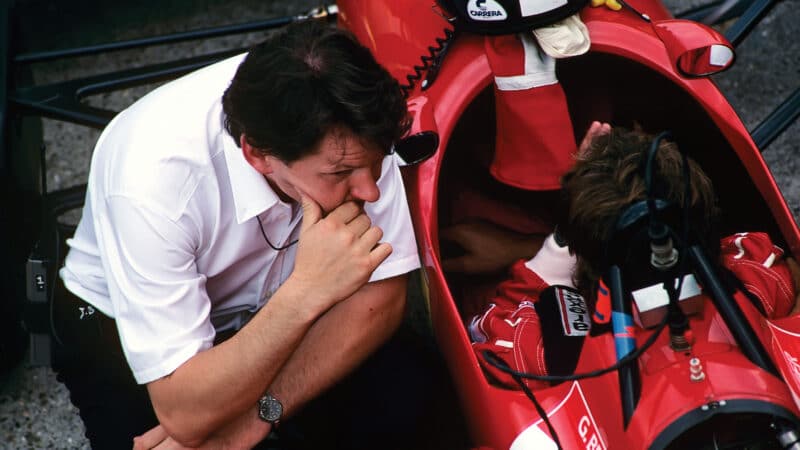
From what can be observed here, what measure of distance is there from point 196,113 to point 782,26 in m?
1.89

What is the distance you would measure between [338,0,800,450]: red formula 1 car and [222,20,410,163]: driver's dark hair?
32cm

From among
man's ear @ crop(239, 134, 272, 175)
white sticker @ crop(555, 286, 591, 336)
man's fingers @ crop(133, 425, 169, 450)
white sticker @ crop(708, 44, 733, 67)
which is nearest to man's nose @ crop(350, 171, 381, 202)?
man's ear @ crop(239, 134, 272, 175)

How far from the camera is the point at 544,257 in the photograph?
165 cm

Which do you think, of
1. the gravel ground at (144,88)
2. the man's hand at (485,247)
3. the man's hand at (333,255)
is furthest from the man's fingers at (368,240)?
the gravel ground at (144,88)

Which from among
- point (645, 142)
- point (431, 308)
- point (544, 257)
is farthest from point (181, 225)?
point (645, 142)

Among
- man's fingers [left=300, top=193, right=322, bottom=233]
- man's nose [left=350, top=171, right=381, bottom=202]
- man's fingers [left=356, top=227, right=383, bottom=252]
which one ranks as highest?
man's nose [left=350, top=171, right=381, bottom=202]

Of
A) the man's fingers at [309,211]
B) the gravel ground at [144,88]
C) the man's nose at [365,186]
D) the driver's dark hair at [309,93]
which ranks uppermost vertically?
the driver's dark hair at [309,93]

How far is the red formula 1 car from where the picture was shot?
1.23 m

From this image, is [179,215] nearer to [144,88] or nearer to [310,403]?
[310,403]

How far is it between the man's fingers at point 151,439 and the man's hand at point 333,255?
0.41 m

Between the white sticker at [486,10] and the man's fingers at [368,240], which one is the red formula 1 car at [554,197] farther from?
the man's fingers at [368,240]

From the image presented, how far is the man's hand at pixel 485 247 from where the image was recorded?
1837 mm

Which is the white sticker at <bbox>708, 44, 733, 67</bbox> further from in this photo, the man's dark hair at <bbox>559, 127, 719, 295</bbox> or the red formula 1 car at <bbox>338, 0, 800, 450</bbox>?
the man's dark hair at <bbox>559, 127, 719, 295</bbox>

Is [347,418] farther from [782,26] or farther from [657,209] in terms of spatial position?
[782,26]
